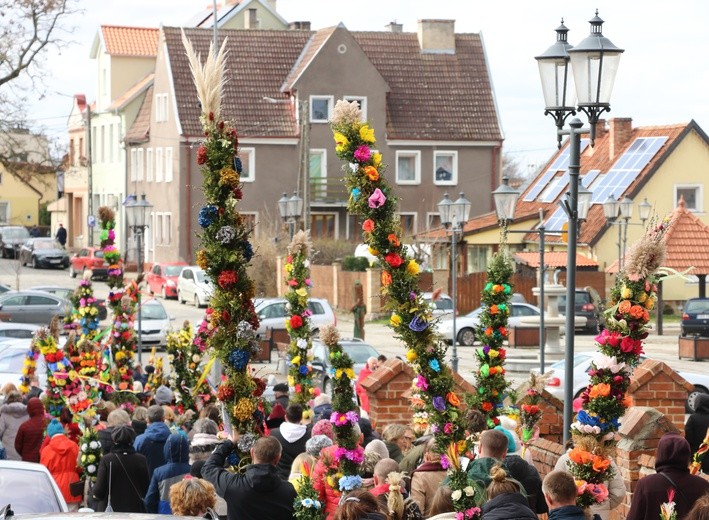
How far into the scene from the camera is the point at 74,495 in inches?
490

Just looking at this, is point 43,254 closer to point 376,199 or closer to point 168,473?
point 168,473

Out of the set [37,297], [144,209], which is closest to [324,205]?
[37,297]

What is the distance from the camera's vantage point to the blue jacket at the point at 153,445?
1228cm

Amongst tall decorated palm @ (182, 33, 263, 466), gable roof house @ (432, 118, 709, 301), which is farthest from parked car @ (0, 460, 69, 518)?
gable roof house @ (432, 118, 709, 301)

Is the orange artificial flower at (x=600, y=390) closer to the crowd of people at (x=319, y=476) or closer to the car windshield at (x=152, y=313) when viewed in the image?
the crowd of people at (x=319, y=476)

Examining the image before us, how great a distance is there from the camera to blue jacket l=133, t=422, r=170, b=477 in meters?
12.3

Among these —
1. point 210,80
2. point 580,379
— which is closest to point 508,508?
point 210,80

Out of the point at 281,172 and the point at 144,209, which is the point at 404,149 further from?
the point at 144,209

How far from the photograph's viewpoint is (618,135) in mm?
52594

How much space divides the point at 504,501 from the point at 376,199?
2865mm

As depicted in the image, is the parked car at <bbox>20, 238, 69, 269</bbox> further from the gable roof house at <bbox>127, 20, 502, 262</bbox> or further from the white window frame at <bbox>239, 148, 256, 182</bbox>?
the white window frame at <bbox>239, 148, 256, 182</bbox>

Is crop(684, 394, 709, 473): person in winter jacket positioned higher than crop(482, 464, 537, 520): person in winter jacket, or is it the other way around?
crop(482, 464, 537, 520): person in winter jacket

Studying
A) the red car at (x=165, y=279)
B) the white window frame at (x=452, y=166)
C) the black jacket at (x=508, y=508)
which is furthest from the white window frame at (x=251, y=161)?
the black jacket at (x=508, y=508)

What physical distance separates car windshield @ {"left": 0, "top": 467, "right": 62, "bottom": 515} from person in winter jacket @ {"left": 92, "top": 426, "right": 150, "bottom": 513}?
117 centimetres
